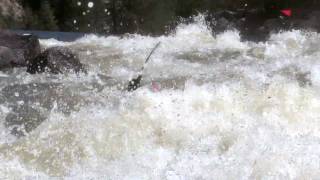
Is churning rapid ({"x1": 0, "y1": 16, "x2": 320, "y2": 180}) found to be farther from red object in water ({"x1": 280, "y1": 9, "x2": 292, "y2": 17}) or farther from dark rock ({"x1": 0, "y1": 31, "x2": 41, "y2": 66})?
red object in water ({"x1": 280, "y1": 9, "x2": 292, "y2": 17})

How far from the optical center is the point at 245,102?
17.4 ft

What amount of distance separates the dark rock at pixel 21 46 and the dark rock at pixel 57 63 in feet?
1.54

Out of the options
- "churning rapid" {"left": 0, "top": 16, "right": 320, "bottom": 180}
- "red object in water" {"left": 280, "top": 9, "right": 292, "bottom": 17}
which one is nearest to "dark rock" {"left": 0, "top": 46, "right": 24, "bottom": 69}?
"churning rapid" {"left": 0, "top": 16, "right": 320, "bottom": 180}

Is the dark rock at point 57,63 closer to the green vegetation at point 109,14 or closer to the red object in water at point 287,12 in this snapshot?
the green vegetation at point 109,14

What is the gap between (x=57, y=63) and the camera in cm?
704

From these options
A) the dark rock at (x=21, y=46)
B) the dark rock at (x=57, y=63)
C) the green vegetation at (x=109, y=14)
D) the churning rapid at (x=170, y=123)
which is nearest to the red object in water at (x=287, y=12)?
the green vegetation at (x=109, y=14)

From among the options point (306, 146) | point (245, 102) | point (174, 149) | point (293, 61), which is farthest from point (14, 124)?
point (293, 61)

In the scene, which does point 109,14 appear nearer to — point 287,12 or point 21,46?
point 287,12

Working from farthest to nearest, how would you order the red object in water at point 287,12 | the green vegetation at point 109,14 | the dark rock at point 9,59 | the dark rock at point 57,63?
the red object in water at point 287,12 < the green vegetation at point 109,14 < the dark rock at point 9,59 < the dark rock at point 57,63

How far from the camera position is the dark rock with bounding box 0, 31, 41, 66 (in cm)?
762

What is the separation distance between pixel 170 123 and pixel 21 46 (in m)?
3.77

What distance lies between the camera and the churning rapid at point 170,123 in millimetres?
4184

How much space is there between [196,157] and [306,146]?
92 centimetres

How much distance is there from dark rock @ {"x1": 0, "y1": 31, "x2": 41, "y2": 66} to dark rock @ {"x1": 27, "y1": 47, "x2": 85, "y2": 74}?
471 mm
